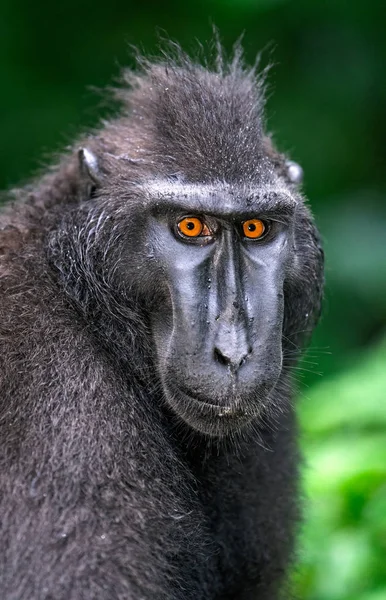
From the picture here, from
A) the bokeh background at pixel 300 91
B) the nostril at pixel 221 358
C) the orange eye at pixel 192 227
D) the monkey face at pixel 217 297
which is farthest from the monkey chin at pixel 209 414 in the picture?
the bokeh background at pixel 300 91

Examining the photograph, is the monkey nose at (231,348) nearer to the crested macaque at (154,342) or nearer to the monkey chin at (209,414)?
the crested macaque at (154,342)

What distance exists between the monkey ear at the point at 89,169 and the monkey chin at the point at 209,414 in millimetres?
960

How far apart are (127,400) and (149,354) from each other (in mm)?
248

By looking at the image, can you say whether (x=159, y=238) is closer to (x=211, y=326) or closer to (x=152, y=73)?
(x=211, y=326)

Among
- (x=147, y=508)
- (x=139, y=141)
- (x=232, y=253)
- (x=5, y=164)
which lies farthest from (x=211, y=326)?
(x=5, y=164)

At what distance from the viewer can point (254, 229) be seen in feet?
12.7

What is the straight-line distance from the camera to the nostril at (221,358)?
3547 mm

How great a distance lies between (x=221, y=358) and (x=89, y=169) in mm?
1086

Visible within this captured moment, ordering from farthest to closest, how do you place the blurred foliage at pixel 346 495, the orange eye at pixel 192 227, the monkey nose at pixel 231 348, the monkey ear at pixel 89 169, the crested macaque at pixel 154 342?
the blurred foliage at pixel 346 495 → the monkey ear at pixel 89 169 → the orange eye at pixel 192 227 → the monkey nose at pixel 231 348 → the crested macaque at pixel 154 342

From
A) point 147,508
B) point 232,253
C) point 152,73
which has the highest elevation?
point 152,73

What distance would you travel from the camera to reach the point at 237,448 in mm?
4082

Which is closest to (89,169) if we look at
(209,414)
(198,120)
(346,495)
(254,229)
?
(198,120)

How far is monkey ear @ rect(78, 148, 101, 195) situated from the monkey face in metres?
0.35

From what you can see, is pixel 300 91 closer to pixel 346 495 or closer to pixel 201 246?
pixel 346 495
